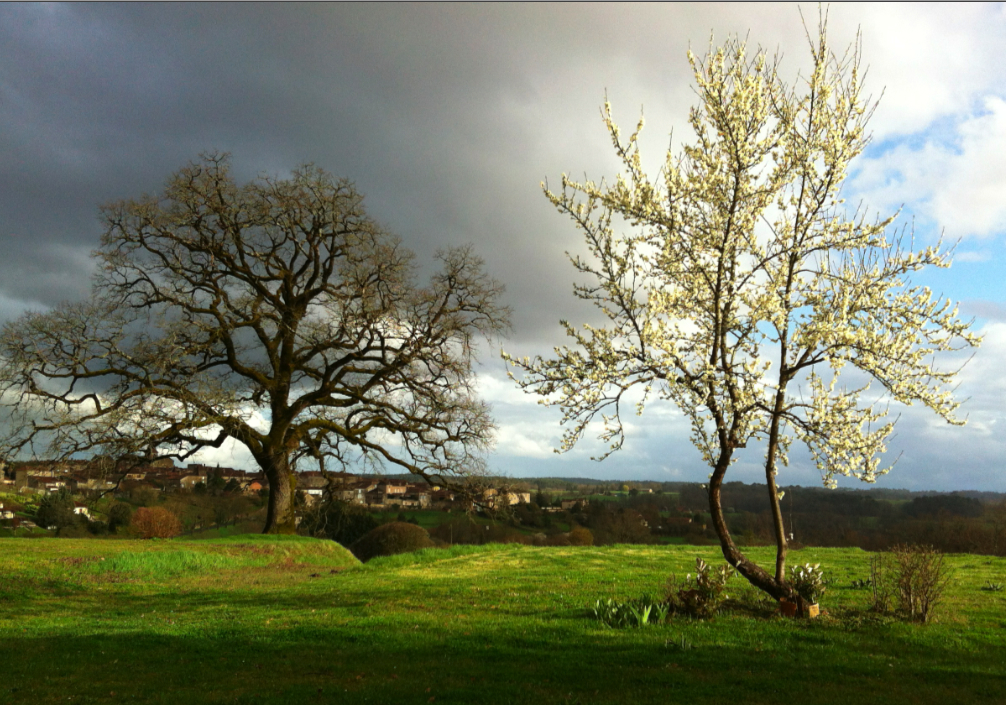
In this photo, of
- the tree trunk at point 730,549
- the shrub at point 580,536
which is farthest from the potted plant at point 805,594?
the shrub at point 580,536

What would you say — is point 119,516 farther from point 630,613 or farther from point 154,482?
point 630,613

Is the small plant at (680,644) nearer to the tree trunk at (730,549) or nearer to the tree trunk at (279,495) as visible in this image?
the tree trunk at (730,549)

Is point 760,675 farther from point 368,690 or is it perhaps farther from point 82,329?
point 82,329

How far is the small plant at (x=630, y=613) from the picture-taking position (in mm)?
11055

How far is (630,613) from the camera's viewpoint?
11328 millimetres

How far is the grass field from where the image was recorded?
26.8 ft

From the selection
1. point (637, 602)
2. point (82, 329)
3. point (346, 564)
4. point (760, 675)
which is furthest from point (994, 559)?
point (82, 329)

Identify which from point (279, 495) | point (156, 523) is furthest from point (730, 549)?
point (156, 523)

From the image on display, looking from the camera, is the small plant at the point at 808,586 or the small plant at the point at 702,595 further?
the small plant at the point at 808,586

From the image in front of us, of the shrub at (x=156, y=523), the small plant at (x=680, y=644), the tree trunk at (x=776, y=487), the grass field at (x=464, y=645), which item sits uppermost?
the tree trunk at (x=776, y=487)

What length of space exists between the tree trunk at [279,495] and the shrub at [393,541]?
3.53 m

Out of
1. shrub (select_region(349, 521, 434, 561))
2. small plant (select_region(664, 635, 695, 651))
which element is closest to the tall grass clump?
shrub (select_region(349, 521, 434, 561))

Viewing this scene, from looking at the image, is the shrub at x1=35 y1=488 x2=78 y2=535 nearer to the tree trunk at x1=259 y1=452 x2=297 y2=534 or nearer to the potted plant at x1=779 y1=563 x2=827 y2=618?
the tree trunk at x1=259 y1=452 x2=297 y2=534

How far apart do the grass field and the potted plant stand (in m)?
0.34
